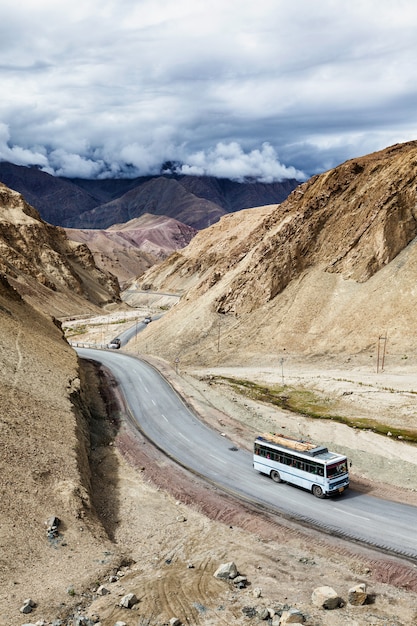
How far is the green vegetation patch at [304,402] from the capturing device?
43.8 m

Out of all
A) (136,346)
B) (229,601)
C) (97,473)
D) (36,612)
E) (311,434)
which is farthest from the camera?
(136,346)

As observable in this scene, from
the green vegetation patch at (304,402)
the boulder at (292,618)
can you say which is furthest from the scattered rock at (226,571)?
the green vegetation patch at (304,402)

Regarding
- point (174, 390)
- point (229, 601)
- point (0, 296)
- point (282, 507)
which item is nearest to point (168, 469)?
point (282, 507)

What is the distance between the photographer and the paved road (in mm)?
26422

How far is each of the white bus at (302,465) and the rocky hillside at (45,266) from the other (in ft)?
311

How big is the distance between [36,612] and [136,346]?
222ft

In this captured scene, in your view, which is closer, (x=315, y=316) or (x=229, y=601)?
(x=229, y=601)

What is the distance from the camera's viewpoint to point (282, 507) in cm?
2956

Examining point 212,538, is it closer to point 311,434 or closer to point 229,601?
point 229,601

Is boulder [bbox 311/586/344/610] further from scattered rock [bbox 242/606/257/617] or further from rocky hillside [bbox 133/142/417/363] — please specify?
rocky hillside [bbox 133/142/417/363]

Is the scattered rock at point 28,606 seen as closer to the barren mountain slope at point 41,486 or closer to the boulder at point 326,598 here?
the barren mountain slope at point 41,486

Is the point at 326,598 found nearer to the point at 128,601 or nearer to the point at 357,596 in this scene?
the point at 357,596

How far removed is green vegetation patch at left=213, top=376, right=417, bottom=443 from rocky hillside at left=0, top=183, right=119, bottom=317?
7331 centimetres

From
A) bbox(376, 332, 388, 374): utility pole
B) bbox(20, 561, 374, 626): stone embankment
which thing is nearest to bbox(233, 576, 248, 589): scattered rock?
bbox(20, 561, 374, 626): stone embankment
